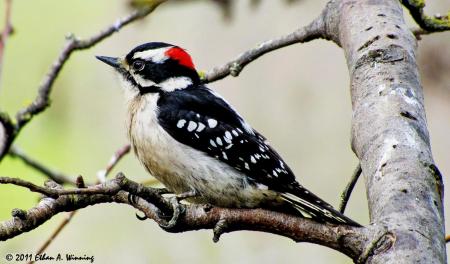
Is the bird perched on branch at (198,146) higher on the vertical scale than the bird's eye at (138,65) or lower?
lower

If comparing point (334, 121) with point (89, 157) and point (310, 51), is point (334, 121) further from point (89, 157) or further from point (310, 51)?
point (89, 157)

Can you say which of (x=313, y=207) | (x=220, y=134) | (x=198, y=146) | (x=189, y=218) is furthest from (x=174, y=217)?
(x=220, y=134)

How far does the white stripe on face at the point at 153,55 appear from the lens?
4094mm

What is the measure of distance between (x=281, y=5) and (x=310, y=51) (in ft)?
1.29

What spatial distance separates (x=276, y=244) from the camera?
17.2 feet

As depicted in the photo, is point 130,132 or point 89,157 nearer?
point 130,132

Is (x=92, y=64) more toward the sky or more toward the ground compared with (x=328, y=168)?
more toward the sky

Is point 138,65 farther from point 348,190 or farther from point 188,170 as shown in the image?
point 348,190

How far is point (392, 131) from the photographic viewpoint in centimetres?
276

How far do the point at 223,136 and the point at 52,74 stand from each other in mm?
873

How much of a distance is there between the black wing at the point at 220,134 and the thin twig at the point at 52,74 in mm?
431

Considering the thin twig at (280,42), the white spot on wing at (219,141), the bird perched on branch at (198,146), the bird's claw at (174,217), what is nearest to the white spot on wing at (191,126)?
the bird perched on branch at (198,146)

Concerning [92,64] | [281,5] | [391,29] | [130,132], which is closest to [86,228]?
[92,64]

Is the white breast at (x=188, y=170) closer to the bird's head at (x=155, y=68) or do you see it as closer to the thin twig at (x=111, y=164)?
the thin twig at (x=111, y=164)
